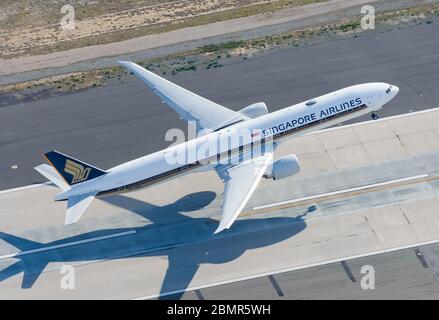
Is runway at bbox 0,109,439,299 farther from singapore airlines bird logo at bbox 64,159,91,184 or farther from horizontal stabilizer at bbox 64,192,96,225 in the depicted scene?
singapore airlines bird logo at bbox 64,159,91,184

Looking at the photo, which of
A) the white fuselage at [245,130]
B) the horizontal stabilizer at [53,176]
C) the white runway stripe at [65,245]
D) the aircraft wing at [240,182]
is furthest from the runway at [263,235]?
the horizontal stabilizer at [53,176]

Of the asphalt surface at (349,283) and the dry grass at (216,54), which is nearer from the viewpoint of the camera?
the asphalt surface at (349,283)

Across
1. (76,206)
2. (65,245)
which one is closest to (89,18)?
(65,245)

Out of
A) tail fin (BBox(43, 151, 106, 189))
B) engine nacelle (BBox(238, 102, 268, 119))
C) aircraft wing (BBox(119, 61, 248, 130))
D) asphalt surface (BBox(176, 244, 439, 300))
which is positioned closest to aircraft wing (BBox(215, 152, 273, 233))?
asphalt surface (BBox(176, 244, 439, 300))

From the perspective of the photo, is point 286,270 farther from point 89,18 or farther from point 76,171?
point 89,18

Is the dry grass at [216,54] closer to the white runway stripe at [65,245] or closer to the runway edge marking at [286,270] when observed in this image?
the white runway stripe at [65,245]

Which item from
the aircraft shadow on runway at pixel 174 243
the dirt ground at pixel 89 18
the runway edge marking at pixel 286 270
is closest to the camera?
the runway edge marking at pixel 286 270

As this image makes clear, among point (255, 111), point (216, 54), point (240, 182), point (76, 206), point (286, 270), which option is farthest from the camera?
point (216, 54)
